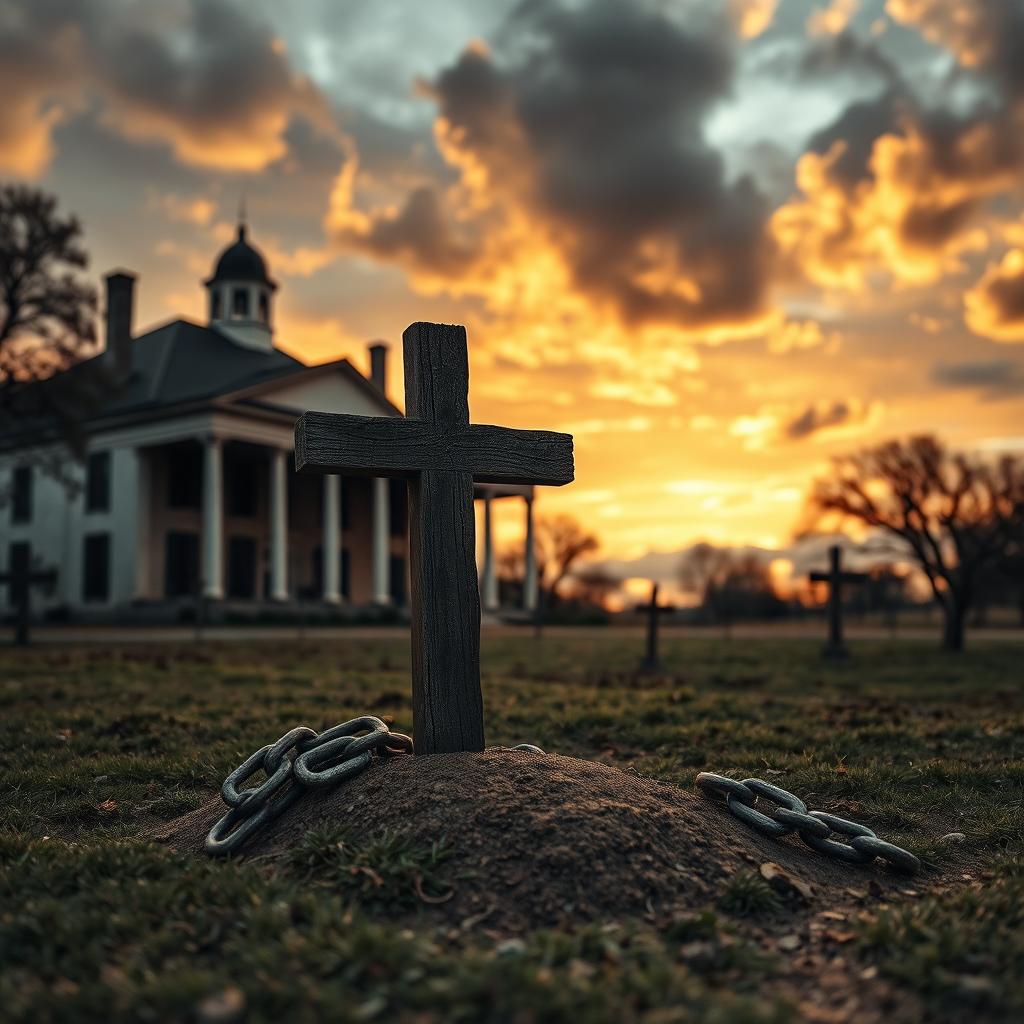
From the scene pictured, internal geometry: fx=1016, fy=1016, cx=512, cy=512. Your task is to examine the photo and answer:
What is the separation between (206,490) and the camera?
37.5 meters

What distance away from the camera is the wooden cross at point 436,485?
4.83m

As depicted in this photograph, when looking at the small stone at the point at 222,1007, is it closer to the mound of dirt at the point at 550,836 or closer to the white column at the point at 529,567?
the mound of dirt at the point at 550,836

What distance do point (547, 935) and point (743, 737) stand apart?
4.72 m

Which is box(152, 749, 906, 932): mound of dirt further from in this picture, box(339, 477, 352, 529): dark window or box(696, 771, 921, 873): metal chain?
box(339, 477, 352, 529): dark window

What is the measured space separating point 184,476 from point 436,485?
38.1m

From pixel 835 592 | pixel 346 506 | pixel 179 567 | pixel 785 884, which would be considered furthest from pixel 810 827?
pixel 346 506

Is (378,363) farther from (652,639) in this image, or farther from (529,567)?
(652,639)

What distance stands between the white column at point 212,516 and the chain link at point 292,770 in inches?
1285

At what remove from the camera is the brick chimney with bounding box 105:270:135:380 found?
4012 centimetres

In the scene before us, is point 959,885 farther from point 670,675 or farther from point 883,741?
point 670,675

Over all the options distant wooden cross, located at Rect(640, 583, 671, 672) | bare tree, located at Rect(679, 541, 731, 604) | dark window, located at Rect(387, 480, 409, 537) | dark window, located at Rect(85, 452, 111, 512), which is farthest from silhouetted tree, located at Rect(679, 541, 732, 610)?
distant wooden cross, located at Rect(640, 583, 671, 672)

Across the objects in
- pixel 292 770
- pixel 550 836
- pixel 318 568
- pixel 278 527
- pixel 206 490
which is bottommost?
pixel 550 836

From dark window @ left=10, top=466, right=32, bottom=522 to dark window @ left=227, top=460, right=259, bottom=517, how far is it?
8.96m

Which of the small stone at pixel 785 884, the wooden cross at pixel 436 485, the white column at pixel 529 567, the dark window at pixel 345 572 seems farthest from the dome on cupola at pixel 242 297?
the small stone at pixel 785 884
